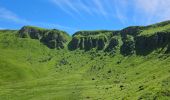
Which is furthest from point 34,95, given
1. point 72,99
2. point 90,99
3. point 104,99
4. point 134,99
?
point 134,99

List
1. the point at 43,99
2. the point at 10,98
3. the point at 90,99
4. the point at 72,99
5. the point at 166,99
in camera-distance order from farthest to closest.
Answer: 1. the point at 10,98
2. the point at 43,99
3. the point at 72,99
4. the point at 90,99
5. the point at 166,99

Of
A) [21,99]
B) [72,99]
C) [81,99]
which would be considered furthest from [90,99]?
[21,99]

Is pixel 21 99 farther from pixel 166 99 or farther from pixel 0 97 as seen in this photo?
pixel 166 99

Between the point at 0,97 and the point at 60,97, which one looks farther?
the point at 0,97

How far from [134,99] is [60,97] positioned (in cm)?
8675

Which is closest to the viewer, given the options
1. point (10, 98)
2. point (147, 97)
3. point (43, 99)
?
point (147, 97)

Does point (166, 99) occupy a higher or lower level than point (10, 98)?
higher

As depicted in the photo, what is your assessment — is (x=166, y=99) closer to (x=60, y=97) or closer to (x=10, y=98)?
(x=60, y=97)

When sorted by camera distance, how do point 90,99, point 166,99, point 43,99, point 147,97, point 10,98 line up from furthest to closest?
point 10,98
point 43,99
point 90,99
point 147,97
point 166,99

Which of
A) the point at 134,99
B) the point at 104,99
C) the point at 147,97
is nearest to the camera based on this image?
the point at 147,97

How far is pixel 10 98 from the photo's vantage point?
632 feet

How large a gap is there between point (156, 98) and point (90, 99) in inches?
2819

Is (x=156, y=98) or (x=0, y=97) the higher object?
(x=156, y=98)

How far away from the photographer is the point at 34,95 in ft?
649
